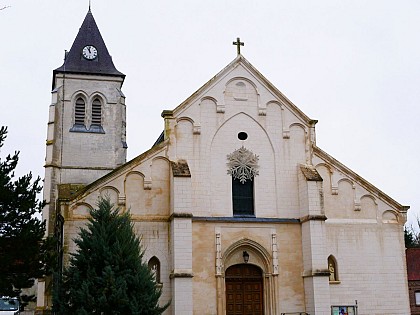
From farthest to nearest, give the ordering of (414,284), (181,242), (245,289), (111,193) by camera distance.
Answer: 1. (414,284)
2. (245,289)
3. (111,193)
4. (181,242)

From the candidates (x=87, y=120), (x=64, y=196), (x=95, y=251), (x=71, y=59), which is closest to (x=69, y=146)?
(x=87, y=120)

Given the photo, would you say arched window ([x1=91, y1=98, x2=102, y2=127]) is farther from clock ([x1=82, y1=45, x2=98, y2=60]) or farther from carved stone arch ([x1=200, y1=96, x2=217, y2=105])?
carved stone arch ([x1=200, y1=96, x2=217, y2=105])

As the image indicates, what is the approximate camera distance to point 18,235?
1839 centimetres

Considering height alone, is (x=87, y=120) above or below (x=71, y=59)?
below

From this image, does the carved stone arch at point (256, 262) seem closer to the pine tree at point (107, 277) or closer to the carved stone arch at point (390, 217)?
the pine tree at point (107, 277)

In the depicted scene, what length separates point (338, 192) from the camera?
2339cm

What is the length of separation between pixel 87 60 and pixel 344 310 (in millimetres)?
28289

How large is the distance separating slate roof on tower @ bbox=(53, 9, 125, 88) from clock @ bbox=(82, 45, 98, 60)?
213 mm

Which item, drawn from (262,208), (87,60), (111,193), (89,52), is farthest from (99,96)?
(262,208)

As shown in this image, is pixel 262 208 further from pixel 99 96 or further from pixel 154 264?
pixel 99 96

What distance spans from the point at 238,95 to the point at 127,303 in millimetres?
10380

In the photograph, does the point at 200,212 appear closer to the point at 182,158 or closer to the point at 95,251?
the point at 182,158

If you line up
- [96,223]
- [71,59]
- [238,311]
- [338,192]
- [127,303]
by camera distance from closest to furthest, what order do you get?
[127,303] → [96,223] → [238,311] → [338,192] → [71,59]

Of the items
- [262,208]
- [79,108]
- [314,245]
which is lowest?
[314,245]
